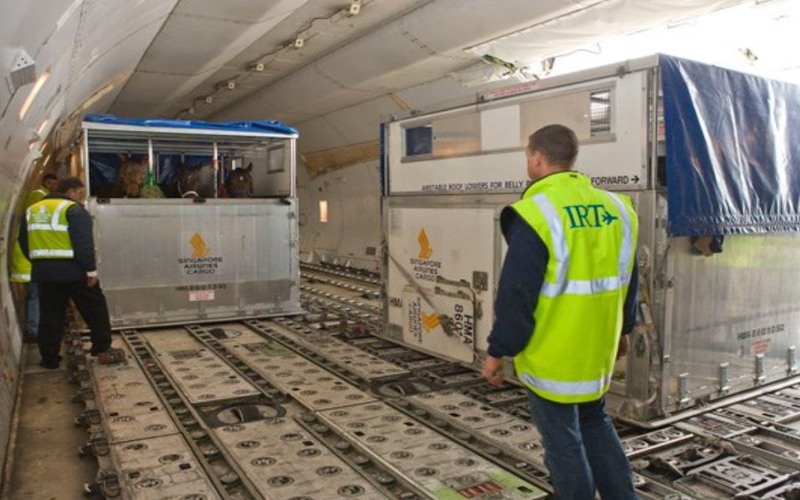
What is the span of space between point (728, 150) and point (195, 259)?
6.32m

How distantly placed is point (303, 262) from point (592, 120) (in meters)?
13.6

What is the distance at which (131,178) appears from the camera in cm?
902

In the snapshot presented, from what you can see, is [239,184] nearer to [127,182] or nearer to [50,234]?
[127,182]

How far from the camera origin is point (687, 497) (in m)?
3.59

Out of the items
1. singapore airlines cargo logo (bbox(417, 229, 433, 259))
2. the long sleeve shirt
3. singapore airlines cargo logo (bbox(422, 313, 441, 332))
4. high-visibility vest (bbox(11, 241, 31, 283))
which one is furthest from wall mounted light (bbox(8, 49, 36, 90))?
high-visibility vest (bbox(11, 241, 31, 283))

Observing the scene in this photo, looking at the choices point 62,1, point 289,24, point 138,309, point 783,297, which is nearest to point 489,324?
point 783,297

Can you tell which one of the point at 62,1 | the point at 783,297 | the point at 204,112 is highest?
the point at 204,112

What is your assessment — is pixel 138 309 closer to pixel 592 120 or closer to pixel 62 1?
pixel 62 1

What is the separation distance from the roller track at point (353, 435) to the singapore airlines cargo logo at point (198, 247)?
1974mm

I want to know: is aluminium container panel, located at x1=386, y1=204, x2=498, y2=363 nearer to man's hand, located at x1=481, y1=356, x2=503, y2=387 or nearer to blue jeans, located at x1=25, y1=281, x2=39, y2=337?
man's hand, located at x1=481, y1=356, x2=503, y2=387

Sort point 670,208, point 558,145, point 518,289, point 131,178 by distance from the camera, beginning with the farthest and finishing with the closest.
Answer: point 131,178
point 670,208
point 558,145
point 518,289

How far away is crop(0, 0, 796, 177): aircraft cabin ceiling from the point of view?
5.26 m

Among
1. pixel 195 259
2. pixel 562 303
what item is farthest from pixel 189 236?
pixel 562 303

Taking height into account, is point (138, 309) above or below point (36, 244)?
below
